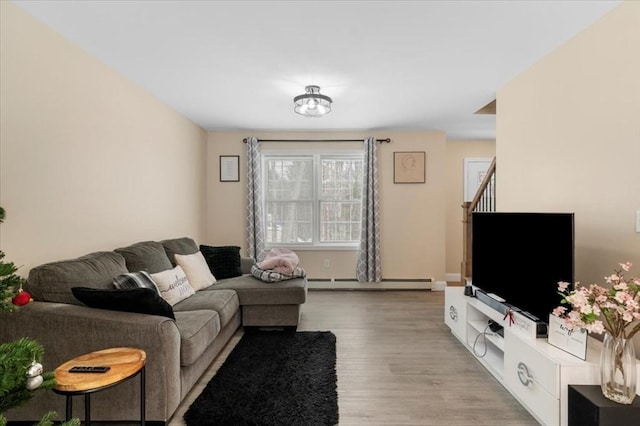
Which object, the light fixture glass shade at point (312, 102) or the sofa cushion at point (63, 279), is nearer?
the sofa cushion at point (63, 279)

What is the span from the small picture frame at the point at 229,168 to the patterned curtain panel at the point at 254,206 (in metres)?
0.23

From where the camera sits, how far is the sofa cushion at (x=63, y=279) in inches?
73.1

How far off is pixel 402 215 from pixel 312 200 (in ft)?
4.63

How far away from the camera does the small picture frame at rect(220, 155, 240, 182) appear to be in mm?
4824

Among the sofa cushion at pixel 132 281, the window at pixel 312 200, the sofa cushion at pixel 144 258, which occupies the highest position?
the window at pixel 312 200

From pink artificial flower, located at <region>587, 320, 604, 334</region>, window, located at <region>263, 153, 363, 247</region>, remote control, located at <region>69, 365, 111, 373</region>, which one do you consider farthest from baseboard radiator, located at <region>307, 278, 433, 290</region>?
remote control, located at <region>69, 365, 111, 373</region>

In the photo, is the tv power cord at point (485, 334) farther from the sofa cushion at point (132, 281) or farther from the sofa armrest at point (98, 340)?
the sofa cushion at point (132, 281)

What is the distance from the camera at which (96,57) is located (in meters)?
2.52

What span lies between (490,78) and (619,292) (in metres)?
2.20

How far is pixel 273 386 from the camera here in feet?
7.19

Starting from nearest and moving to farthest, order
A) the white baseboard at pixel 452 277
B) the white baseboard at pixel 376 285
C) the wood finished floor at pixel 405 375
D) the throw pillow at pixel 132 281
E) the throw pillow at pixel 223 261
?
1. the wood finished floor at pixel 405 375
2. the throw pillow at pixel 132 281
3. the throw pillow at pixel 223 261
4. the white baseboard at pixel 376 285
5. the white baseboard at pixel 452 277

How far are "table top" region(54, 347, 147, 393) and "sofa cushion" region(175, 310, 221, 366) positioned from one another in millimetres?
365

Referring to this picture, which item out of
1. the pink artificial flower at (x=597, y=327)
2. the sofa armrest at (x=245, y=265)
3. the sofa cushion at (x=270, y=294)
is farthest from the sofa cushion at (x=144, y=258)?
the pink artificial flower at (x=597, y=327)

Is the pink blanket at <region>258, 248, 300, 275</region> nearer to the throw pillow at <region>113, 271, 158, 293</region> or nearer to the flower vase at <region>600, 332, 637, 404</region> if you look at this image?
the throw pillow at <region>113, 271, 158, 293</region>
